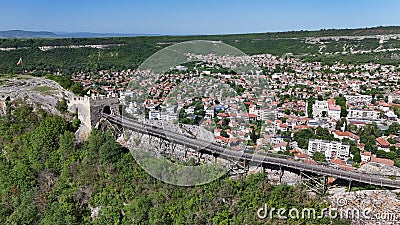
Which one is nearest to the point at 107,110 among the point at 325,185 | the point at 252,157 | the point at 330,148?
the point at 252,157

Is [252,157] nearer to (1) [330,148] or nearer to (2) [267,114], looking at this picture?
(2) [267,114]

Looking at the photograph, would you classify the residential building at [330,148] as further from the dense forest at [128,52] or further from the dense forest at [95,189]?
the dense forest at [128,52]

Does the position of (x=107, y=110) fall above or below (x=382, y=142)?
above

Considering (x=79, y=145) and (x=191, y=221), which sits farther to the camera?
(x=79, y=145)

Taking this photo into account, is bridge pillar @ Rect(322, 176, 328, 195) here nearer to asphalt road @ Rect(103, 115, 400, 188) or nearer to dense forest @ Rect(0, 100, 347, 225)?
asphalt road @ Rect(103, 115, 400, 188)

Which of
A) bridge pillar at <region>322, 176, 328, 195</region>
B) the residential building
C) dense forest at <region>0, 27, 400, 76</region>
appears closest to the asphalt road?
bridge pillar at <region>322, 176, 328, 195</region>

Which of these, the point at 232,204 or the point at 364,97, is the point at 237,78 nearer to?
the point at 232,204

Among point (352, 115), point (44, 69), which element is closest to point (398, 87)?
point (352, 115)

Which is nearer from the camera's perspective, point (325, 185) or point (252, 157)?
point (325, 185)

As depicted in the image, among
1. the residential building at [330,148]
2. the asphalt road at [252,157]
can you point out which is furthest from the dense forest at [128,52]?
the residential building at [330,148]
